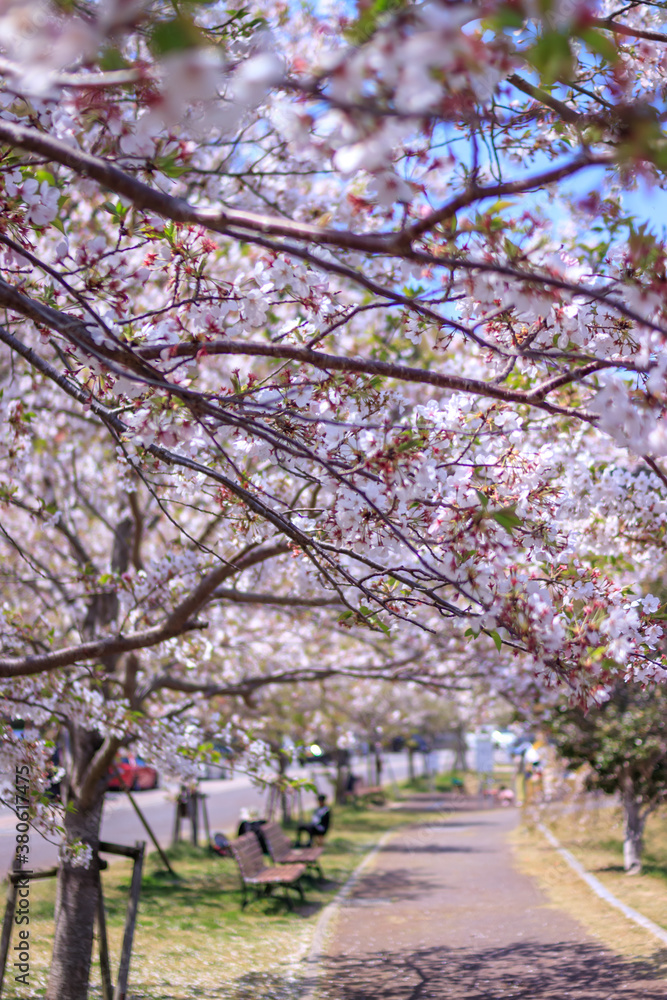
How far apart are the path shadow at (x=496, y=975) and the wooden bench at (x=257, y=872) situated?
7.76 ft

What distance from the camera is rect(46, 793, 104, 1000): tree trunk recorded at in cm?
561

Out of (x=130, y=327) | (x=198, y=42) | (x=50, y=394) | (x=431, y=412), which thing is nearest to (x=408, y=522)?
(x=431, y=412)

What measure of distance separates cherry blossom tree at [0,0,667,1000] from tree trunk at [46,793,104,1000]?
0.09ft

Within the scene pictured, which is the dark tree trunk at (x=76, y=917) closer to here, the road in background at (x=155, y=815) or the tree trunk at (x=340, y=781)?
the road in background at (x=155, y=815)

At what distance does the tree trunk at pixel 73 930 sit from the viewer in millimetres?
5609

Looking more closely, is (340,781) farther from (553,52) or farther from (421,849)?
(553,52)

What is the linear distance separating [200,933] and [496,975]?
331 centimetres

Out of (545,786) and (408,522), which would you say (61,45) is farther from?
(545,786)

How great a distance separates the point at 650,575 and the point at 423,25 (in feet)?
28.0

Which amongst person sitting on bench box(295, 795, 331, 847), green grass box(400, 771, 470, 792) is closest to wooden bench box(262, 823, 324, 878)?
person sitting on bench box(295, 795, 331, 847)

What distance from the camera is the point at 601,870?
1100 centimetres

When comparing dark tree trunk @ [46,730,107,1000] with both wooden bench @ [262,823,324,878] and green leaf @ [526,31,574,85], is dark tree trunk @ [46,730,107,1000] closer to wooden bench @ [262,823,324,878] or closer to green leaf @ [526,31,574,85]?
wooden bench @ [262,823,324,878]

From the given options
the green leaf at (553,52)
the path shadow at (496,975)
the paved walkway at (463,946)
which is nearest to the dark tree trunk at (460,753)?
the paved walkway at (463,946)

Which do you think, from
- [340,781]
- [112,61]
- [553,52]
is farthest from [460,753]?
[553,52]
